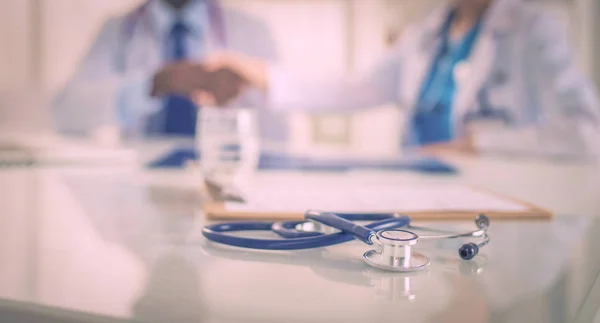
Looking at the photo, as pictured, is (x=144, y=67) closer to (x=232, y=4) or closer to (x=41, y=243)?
(x=232, y=4)

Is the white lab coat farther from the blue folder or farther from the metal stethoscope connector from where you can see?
the metal stethoscope connector

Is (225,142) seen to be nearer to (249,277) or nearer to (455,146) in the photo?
(249,277)

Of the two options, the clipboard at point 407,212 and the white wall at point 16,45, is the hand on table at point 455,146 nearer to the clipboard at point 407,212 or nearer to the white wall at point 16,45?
the clipboard at point 407,212

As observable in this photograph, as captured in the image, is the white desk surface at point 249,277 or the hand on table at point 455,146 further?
the hand on table at point 455,146

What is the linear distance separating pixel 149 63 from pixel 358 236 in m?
1.99

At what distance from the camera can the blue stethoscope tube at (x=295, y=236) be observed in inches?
11.4

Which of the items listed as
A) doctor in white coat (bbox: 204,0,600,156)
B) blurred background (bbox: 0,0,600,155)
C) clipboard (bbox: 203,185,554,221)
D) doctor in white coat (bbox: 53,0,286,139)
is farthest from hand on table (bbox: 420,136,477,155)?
clipboard (bbox: 203,185,554,221)

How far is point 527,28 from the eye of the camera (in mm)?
1788

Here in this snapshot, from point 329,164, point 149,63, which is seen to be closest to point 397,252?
point 329,164

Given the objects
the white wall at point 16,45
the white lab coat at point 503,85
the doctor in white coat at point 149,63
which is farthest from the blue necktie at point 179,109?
the white wall at point 16,45

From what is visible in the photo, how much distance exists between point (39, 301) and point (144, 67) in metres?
2.03

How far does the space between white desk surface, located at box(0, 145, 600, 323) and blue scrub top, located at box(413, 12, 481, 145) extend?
59.8 inches

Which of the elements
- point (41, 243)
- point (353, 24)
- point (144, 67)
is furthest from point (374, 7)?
point (41, 243)

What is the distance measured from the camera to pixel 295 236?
0.31 metres
